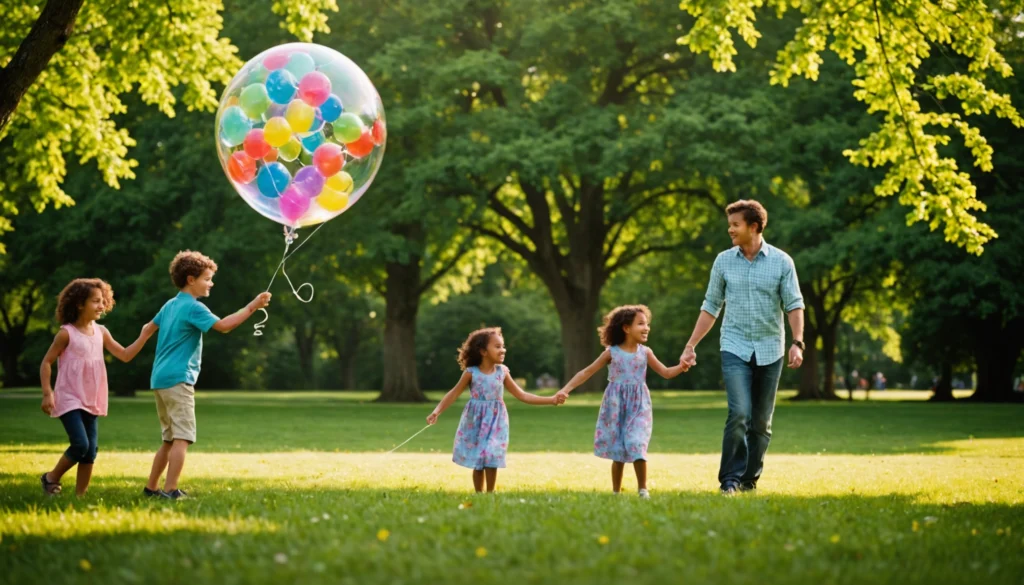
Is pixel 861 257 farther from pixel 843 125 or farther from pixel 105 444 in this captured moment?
pixel 105 444

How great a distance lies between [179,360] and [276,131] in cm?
225

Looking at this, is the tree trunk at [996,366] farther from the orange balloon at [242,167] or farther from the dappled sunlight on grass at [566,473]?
the orange balloon at [242,167]

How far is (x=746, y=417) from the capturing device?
895 centimetres

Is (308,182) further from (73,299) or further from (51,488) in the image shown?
(51,488)

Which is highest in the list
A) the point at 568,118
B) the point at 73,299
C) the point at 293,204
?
the point at 568,118

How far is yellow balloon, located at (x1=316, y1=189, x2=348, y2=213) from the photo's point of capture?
31.7 ft

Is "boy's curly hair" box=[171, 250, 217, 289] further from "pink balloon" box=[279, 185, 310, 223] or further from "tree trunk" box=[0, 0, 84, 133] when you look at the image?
"tree trunk" box=[0, 0, 84, 133]

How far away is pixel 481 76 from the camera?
93.8 feet

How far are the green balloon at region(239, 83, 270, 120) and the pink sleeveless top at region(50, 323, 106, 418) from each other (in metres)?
2.31

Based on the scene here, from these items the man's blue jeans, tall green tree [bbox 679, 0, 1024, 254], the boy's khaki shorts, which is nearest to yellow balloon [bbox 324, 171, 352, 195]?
the boy's khaki shorts

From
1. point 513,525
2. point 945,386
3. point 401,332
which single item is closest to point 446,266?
point 401,332

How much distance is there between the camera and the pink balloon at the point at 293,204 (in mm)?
9487

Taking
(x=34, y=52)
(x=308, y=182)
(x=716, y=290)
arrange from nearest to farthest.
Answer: (x=716, y=290)
(x=308, y=182)
(x=34, y=52)

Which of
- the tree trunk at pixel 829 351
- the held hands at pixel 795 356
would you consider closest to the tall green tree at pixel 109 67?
the held hands at pixel 795 356
